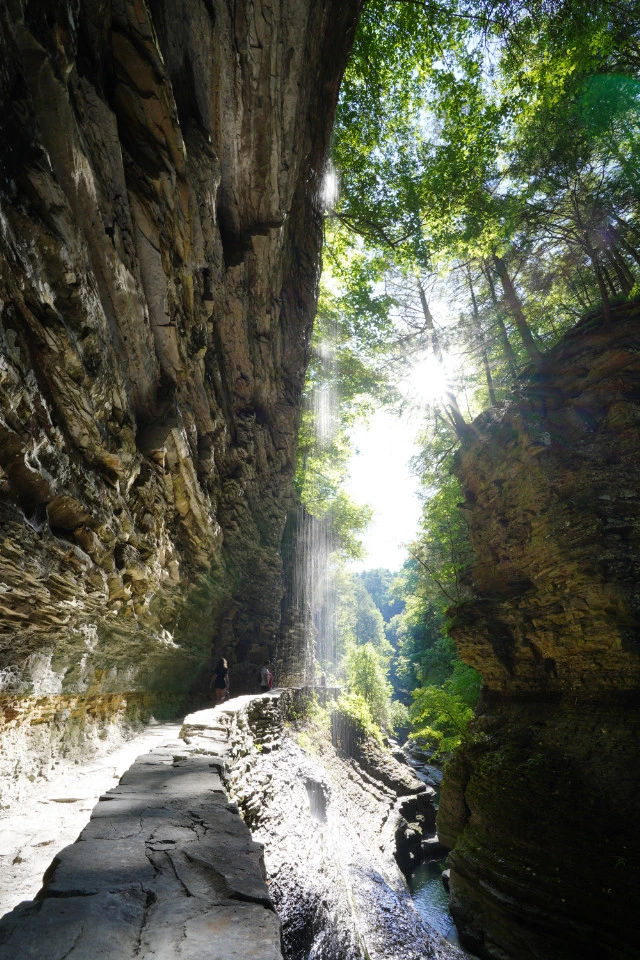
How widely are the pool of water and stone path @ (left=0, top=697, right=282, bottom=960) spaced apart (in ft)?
30.8

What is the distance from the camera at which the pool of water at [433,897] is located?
9172 mm

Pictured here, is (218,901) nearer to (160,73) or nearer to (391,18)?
(160,73)

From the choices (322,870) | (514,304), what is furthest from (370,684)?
(514,304)

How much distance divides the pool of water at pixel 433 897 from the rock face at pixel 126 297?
7753 mm

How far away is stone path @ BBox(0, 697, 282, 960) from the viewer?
5.00 ft

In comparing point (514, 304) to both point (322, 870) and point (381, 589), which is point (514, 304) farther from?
point (381, 589)

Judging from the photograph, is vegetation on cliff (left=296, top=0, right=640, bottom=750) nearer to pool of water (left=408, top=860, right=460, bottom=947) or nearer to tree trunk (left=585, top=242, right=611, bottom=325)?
tree trunk (left=585, top=242, right=611, bottom=325)

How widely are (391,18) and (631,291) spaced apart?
371 inches

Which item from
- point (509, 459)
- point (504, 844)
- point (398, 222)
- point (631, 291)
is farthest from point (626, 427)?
point (504, 844)

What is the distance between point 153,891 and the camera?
1.96 m

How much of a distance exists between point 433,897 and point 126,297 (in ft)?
51.6

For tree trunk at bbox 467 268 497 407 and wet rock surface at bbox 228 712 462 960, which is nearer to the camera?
wet rock surface at bbox 228 712 462 960

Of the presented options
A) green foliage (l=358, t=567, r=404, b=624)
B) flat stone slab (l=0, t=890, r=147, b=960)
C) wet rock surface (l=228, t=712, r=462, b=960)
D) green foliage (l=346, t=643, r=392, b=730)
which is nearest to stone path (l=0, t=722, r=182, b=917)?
flat stone slab (l=0, t=890, r=147, b=960)

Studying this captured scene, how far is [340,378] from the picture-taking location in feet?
59.9
